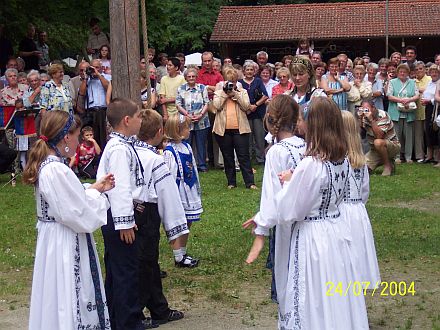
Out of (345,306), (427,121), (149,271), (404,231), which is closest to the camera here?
(345,306)

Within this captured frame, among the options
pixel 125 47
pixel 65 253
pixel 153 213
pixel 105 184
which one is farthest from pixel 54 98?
pixel 65 253

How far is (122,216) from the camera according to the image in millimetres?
5812

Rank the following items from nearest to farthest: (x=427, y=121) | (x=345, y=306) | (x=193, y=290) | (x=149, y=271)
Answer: (x=345, y=306)
(x=149, y=271)
(x=193, y=290)
(x=427, y=121)

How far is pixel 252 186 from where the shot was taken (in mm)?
13242

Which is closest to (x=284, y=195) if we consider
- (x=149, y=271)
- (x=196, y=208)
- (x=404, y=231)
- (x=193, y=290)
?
(x=149, y=271)

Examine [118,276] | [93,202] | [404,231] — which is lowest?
[404,231]

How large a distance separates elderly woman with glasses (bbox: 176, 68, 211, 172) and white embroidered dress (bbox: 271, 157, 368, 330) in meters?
9.07

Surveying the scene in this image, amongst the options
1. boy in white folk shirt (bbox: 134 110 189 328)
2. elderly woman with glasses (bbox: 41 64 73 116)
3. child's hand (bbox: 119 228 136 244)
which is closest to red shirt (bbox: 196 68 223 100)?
elderly woman with glasses (bbox: 41 64 73 116)

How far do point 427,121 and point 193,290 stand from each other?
9.55 meters

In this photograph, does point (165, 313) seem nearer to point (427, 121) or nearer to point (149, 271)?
point (149, 271)

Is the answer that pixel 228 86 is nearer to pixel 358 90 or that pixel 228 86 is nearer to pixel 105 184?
pixel 358 90

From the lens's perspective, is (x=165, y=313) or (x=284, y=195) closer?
(x=284, y=195)

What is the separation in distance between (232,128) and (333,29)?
1442 centimetres
